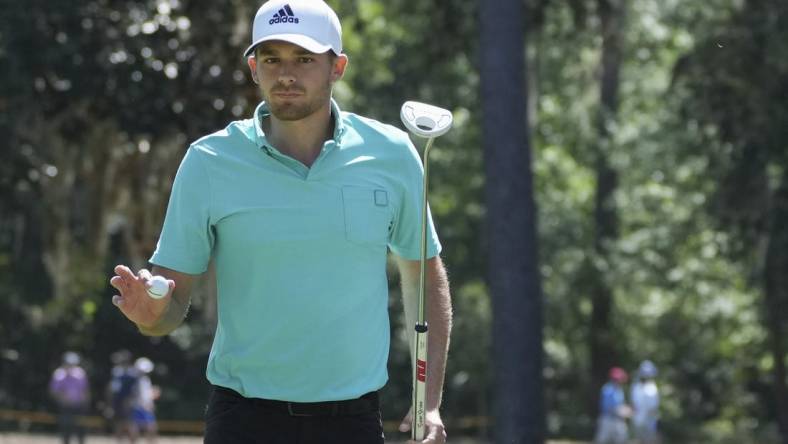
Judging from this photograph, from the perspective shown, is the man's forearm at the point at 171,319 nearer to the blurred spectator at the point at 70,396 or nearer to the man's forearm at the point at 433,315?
the man's forearm at the point at 433,315

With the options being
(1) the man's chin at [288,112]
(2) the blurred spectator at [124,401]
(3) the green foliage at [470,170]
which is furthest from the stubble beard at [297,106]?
(2) the blurred spectator at [124,401]

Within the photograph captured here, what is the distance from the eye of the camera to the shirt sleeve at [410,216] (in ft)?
13.7

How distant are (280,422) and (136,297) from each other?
1.62 feet

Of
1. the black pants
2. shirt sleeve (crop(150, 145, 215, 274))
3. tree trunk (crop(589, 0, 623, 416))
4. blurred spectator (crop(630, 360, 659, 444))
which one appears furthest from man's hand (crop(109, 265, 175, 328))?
tree trunk (crop(589, 0, 623, 416))

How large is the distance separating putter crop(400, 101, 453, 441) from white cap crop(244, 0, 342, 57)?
27 centimetres

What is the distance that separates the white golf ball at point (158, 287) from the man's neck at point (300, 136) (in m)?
0.54

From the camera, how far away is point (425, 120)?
4.09 meters

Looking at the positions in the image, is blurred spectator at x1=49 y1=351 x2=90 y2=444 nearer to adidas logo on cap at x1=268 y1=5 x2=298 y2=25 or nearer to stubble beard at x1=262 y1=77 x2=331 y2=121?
stubble beard at x1=262 y1=77 x2=331 y2=121

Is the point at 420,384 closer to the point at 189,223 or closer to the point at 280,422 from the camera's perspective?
the point at 280,422

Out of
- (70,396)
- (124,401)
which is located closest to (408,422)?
(124,401)

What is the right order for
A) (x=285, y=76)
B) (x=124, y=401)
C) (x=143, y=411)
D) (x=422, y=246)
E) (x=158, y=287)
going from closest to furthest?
1. (x=158, y=287)
2. (x=285, y=76)
3. (x=422, y=246)
4. (x=124, y=401)
5. (x=143, y=411)

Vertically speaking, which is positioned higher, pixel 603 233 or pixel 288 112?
pixel 288 112

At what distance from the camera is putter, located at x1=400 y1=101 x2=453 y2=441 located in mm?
4039

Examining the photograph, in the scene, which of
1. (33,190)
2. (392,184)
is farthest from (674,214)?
(392,184)
